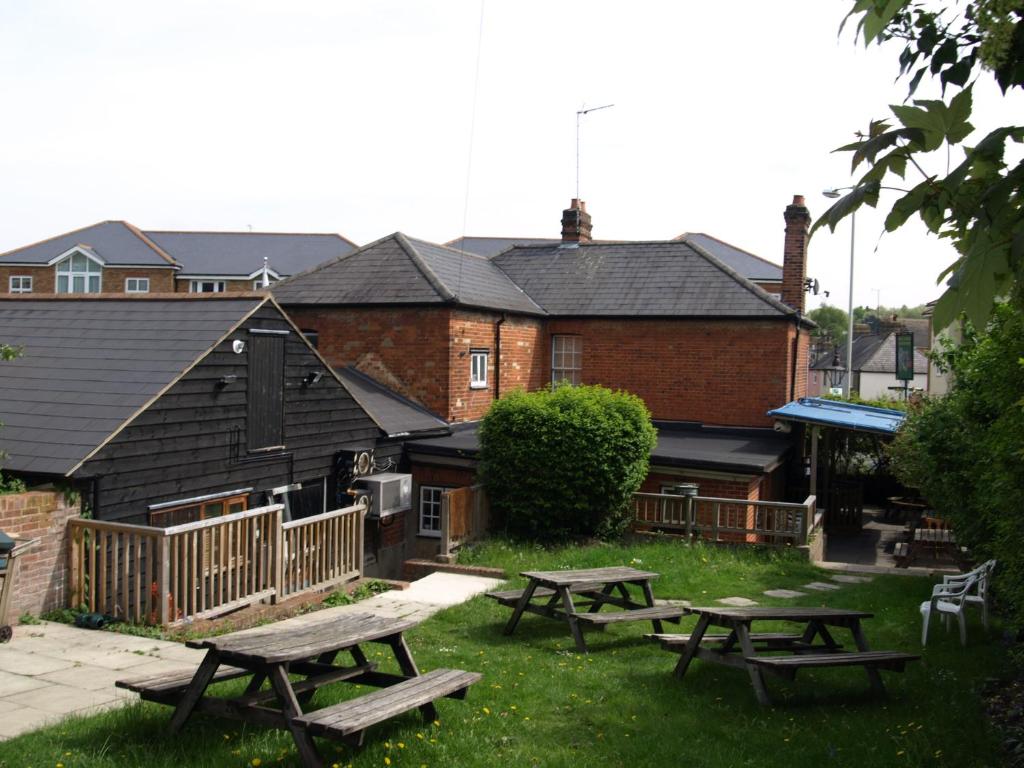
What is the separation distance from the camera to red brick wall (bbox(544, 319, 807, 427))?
2291 centimetres

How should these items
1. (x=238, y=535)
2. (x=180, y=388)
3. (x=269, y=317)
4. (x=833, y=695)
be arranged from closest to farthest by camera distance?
(x=833, y=695), (x=238, y=535), (x=180, y=388), (x=269, y=317)

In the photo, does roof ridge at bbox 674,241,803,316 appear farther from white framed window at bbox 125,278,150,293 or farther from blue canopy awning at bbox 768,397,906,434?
white framed window at bbox 125,278,150,293

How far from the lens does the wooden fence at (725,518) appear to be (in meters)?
16.6

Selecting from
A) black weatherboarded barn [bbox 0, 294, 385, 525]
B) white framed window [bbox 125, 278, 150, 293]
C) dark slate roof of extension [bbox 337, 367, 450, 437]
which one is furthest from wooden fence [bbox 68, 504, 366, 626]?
white framed window [bbox 125, 278, 150, 293]

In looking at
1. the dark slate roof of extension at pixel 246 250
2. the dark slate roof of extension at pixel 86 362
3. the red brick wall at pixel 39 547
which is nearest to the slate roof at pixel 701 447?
the dark slate roof of extension at pixel 86 362

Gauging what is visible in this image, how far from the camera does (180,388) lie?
12555mm

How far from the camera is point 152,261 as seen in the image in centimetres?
5653

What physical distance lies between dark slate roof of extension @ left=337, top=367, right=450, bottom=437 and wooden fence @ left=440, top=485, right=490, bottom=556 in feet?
7.28


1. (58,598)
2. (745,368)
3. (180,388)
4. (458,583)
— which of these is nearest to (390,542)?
(458,583)

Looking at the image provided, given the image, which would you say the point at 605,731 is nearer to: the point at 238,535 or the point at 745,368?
the point at 238,535

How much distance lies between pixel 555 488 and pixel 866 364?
50.6m

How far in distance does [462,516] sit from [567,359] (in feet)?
31.2

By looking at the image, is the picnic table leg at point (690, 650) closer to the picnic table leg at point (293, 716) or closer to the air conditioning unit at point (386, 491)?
the picnic table leg at point (293, 716)

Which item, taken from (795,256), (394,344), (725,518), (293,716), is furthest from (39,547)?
(795,256)
